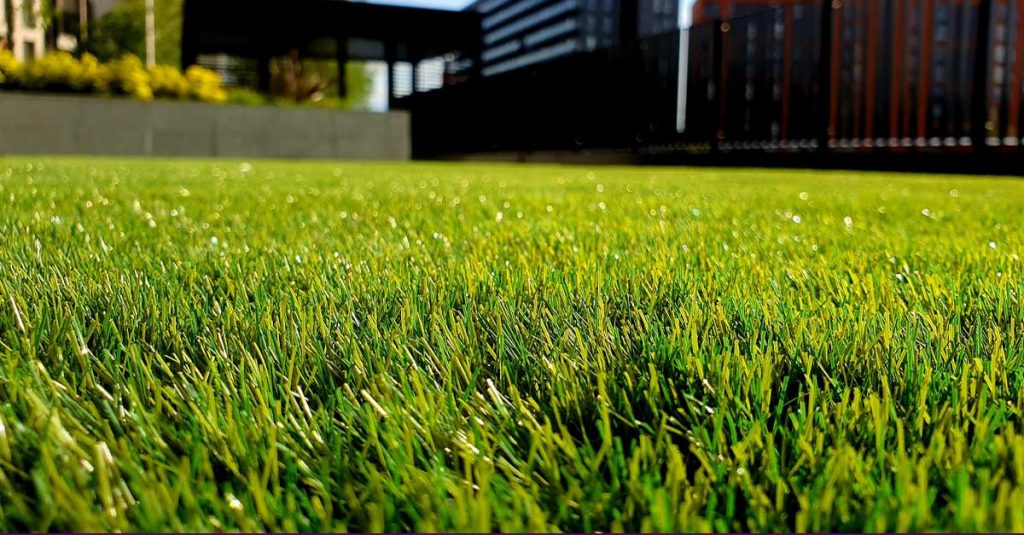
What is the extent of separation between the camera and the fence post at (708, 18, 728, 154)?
14656 mm

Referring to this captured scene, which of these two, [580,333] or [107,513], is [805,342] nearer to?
[580,333]

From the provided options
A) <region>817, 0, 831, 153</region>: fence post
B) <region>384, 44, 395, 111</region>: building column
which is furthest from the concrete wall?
<region>384, 44, 395, 111</region>: building column

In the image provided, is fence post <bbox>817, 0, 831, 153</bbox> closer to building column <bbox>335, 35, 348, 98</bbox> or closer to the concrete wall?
the concrete wall

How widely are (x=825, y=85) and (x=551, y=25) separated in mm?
112588

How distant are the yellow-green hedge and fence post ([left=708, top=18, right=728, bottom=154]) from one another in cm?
972

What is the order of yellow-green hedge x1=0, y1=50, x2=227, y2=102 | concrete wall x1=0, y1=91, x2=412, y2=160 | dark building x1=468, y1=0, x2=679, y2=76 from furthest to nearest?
dark building x1=468, y1=0, x2=679, y2=76
yellow-green hedge x1=0, y1=50, x2=227, y2=102
concrete wall x1=0, y1=91, x2=412, y2=160

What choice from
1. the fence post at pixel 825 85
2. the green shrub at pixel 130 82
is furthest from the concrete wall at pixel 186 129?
the fence post at pixel 825 85

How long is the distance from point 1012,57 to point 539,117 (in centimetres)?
1135

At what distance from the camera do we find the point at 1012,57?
11.0 metres

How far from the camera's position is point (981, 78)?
36.2ft

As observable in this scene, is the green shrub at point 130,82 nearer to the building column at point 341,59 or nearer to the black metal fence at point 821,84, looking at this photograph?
the black metal fence at point 821,84

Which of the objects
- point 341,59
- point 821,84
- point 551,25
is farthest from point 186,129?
point 551,25

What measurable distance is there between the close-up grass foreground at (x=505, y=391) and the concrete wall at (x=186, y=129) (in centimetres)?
1555

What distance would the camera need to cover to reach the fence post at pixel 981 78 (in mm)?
11047
